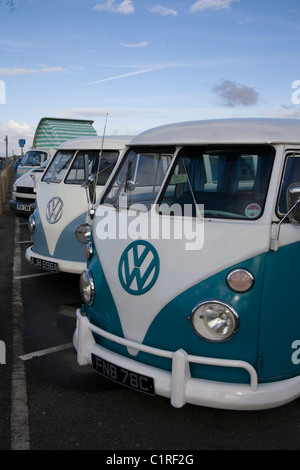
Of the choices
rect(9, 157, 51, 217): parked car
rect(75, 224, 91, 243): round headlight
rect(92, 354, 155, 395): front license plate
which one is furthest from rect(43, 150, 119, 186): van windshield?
rect(9, 157, 51, 217): parked car

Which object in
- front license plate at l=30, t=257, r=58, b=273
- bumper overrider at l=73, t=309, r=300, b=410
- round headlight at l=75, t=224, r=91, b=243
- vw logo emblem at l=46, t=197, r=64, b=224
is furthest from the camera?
vw logo emblem at l=46, t=197, r=64, b=224

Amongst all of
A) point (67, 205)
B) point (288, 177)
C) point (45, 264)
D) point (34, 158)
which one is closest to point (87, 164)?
point (67, 205)

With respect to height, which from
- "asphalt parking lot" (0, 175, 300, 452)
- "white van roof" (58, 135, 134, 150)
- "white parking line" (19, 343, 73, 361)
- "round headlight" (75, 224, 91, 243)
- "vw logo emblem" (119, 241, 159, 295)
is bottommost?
"white parking line" (19, 343, 73, 361)

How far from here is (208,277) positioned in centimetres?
292

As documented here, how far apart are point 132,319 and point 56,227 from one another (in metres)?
3.41

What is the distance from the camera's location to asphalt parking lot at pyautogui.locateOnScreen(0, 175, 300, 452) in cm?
297

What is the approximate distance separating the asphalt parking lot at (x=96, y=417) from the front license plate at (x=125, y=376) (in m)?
0.32

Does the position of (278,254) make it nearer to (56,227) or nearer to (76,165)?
(56,227)

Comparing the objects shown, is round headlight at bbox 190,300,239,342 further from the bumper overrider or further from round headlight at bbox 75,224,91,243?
round headlight at bbox 75,224,91,243

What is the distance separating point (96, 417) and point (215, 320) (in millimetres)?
1187

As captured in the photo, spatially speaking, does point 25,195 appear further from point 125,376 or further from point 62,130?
point 125,376

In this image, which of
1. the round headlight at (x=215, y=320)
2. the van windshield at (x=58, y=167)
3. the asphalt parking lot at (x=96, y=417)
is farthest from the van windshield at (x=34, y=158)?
the round headlight at (x=215, y=320)

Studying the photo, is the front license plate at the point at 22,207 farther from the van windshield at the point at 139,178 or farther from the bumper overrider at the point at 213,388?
the bumper overrider at the point at 213,388

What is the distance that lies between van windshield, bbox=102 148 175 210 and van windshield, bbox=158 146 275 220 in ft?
0.45
